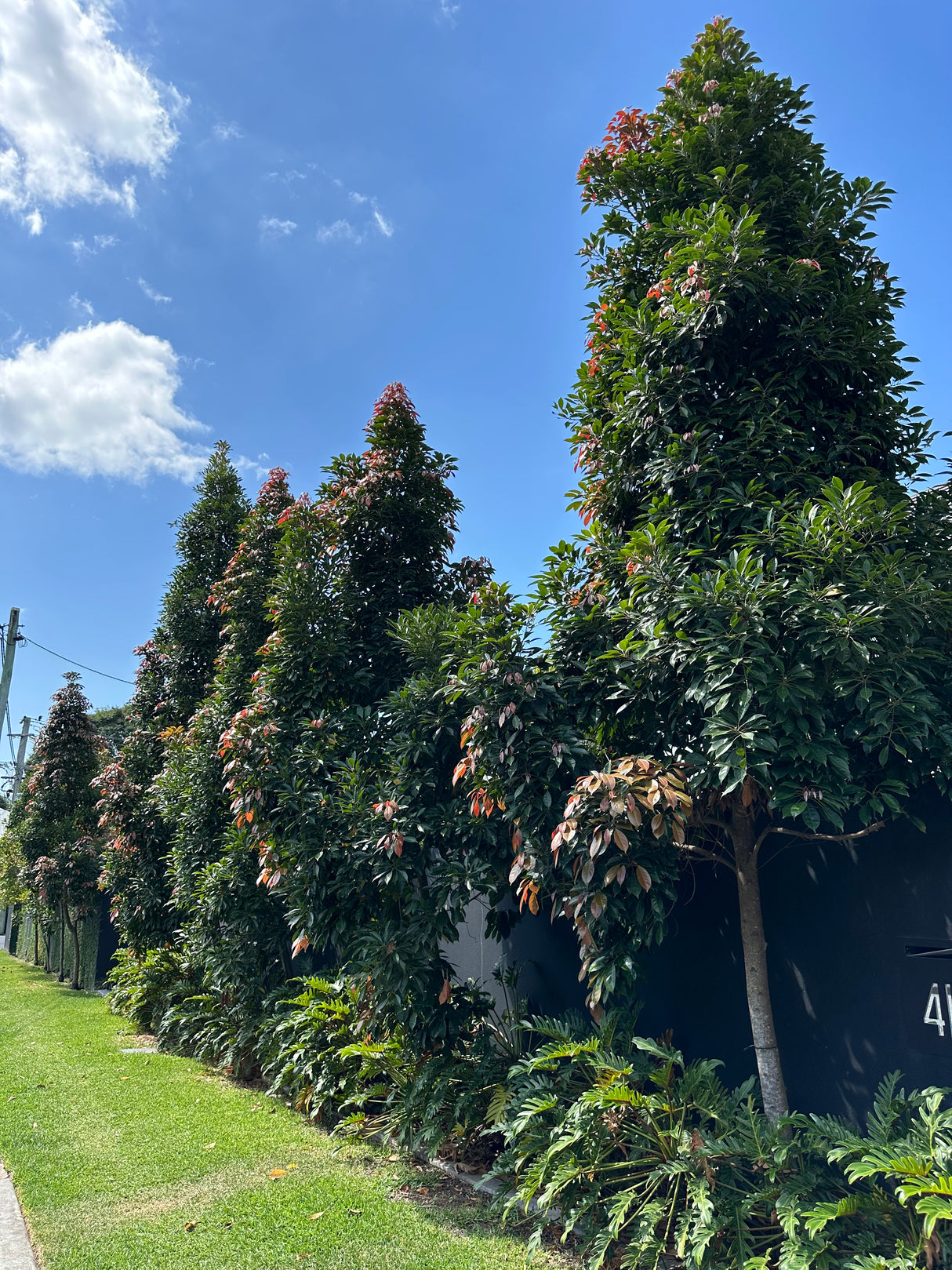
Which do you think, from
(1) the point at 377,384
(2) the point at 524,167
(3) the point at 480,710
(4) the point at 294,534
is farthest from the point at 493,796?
(2) the point at 524,167

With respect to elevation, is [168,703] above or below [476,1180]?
above

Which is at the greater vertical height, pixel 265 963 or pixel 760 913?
pixel 760 913

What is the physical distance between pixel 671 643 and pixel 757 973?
1.82 m

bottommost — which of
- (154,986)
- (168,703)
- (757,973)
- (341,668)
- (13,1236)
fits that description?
(13,1236)

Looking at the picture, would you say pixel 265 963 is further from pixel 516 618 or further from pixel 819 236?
pixel 819 236

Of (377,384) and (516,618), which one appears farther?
(377,384)

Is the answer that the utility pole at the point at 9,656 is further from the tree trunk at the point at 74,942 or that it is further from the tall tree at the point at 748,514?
the tall tree at the point at 748,514

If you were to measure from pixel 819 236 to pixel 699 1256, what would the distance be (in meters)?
4.95

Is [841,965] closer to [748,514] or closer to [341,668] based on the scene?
Result: [748,514]

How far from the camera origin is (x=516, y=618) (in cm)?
482

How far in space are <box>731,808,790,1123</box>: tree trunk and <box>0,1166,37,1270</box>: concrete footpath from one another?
372 cm

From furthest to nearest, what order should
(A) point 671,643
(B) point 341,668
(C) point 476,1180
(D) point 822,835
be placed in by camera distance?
(B) point 341,668 → (C) point 476,1180 → (D) point 822,835 → (A) point 671,643

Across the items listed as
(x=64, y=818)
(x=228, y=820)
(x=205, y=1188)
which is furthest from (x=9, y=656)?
(x=205, y=1188)

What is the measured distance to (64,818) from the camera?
55.3 ft
